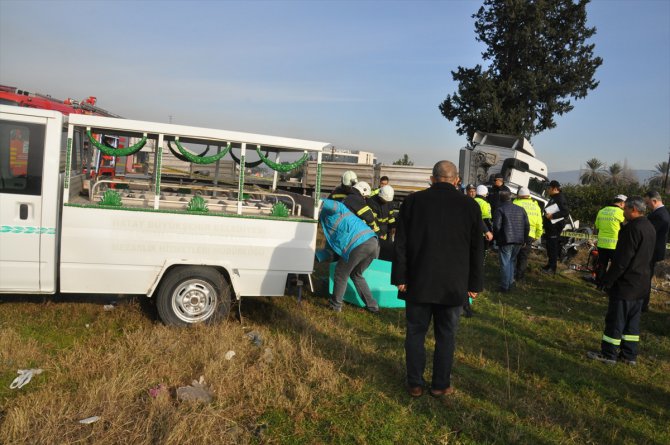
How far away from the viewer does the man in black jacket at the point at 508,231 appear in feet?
28.2

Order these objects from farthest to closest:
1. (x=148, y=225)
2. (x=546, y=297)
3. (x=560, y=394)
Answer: (x=546, y=297) → (x=148, y=225) → (x=560, y=394)

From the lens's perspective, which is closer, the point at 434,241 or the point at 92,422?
the point at 92,422

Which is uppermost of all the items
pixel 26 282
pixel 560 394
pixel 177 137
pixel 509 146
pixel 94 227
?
pixel 509 146

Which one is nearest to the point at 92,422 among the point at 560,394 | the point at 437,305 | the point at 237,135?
the point at 437,305

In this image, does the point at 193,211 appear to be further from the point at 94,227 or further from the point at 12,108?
the point at 12,108

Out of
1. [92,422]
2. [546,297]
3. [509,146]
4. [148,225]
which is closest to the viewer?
[92,422]

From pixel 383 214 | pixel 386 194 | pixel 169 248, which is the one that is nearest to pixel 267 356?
pixel 169 248

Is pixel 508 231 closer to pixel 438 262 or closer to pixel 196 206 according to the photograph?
pixel 438 262

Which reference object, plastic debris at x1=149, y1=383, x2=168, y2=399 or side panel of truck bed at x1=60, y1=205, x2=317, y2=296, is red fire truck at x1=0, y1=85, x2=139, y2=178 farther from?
plastic debris at x1=149, y1=383, x2=168, y2=399

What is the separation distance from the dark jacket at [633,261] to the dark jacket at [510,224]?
301 cm

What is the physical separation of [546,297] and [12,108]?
8.12m

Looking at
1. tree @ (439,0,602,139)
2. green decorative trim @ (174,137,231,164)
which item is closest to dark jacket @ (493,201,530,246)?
green decorative trim @ (174,137,231,164)

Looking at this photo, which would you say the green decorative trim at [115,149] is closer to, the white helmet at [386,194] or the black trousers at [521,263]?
the white helmet at [386,194]

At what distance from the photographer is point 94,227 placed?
5.05 m
